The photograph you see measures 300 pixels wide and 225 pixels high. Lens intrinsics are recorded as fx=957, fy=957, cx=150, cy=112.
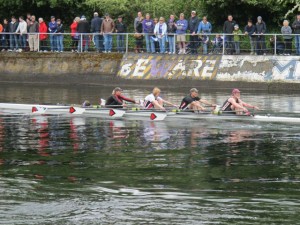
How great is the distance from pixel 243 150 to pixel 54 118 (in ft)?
35.9

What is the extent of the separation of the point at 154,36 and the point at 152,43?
2.36 feet

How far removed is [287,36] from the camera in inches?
1658

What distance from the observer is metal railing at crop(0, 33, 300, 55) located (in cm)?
4356

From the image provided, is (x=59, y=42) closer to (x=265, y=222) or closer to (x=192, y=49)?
(x=192, y=49)

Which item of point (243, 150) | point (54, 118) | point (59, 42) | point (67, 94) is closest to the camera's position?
point (243, 150)

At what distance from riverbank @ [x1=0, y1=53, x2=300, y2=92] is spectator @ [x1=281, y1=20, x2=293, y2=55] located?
1.67 ft

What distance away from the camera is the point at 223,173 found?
2272 centimetres

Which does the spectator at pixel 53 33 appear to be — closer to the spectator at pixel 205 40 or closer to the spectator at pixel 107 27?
the spectator at pixel 107 27

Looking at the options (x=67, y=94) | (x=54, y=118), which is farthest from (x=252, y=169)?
(x=67, y=94)

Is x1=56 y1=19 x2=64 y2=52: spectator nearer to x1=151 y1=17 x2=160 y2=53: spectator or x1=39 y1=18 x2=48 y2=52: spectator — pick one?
x1=39 y1=18 x2=48 y2=52: spectator

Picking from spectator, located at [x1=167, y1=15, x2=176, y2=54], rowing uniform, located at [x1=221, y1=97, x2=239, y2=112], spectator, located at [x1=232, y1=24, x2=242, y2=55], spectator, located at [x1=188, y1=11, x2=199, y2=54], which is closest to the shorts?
spectator, located at [x1=167, y1=15, x2=176, y2=54]

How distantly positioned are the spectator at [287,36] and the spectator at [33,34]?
1264cm

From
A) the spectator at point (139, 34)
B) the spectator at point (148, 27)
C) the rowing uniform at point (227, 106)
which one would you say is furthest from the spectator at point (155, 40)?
the rowing uniform at point (227, 106)

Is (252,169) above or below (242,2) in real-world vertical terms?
below
